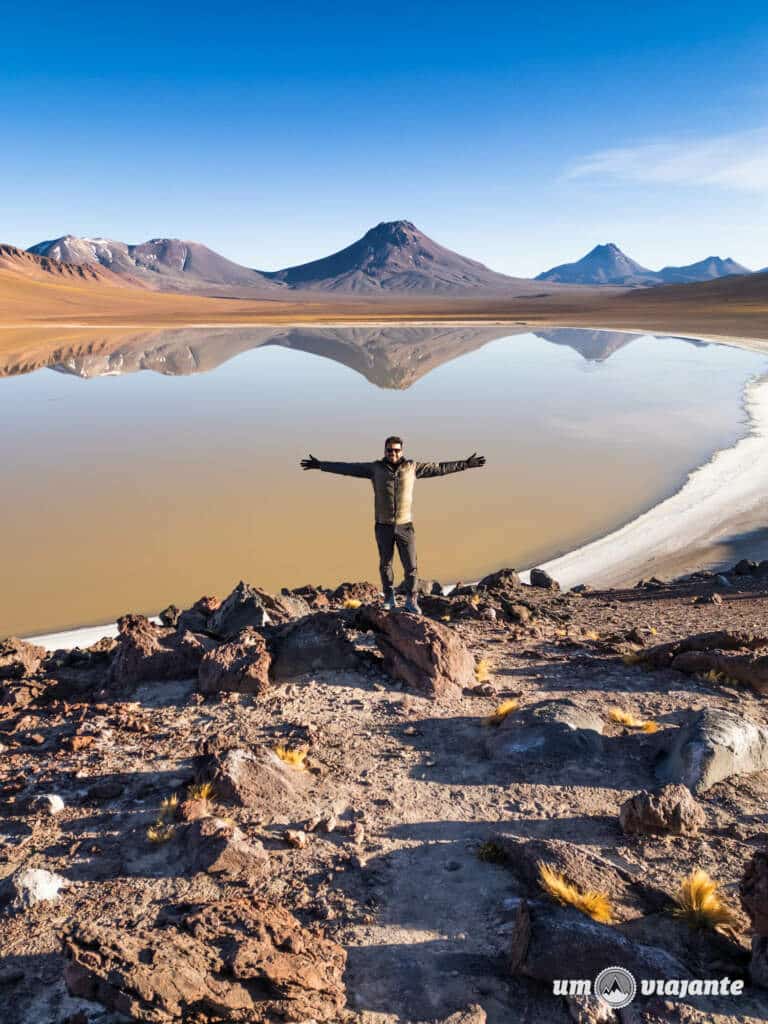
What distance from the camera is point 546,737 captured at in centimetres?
522

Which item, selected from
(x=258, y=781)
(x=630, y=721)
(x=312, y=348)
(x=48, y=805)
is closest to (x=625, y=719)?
(x=630, y=721)

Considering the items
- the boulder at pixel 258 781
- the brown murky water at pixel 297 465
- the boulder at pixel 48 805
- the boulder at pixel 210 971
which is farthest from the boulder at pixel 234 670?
the brown murky water at pixel 297 465

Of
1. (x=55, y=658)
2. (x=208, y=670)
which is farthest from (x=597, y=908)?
(x=55, y=658)

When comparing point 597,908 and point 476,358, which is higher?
point 476,358

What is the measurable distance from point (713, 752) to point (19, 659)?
6.14 m

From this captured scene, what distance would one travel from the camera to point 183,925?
3.35 meters

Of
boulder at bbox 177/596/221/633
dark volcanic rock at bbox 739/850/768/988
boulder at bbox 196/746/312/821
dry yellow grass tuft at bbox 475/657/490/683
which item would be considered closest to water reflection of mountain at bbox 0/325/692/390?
boulder at bbox 177/596/221/633

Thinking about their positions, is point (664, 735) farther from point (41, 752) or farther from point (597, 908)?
point (41, 752)

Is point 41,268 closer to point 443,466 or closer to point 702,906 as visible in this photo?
point 443,466

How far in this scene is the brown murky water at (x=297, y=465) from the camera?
11508 mm

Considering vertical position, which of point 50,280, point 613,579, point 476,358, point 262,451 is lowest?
point 613,579

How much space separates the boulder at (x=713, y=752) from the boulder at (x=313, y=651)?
2.68 metres

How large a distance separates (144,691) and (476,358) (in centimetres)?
3829

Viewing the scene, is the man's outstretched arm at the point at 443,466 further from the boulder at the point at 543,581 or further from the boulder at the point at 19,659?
the boulder at the point at 19,659
